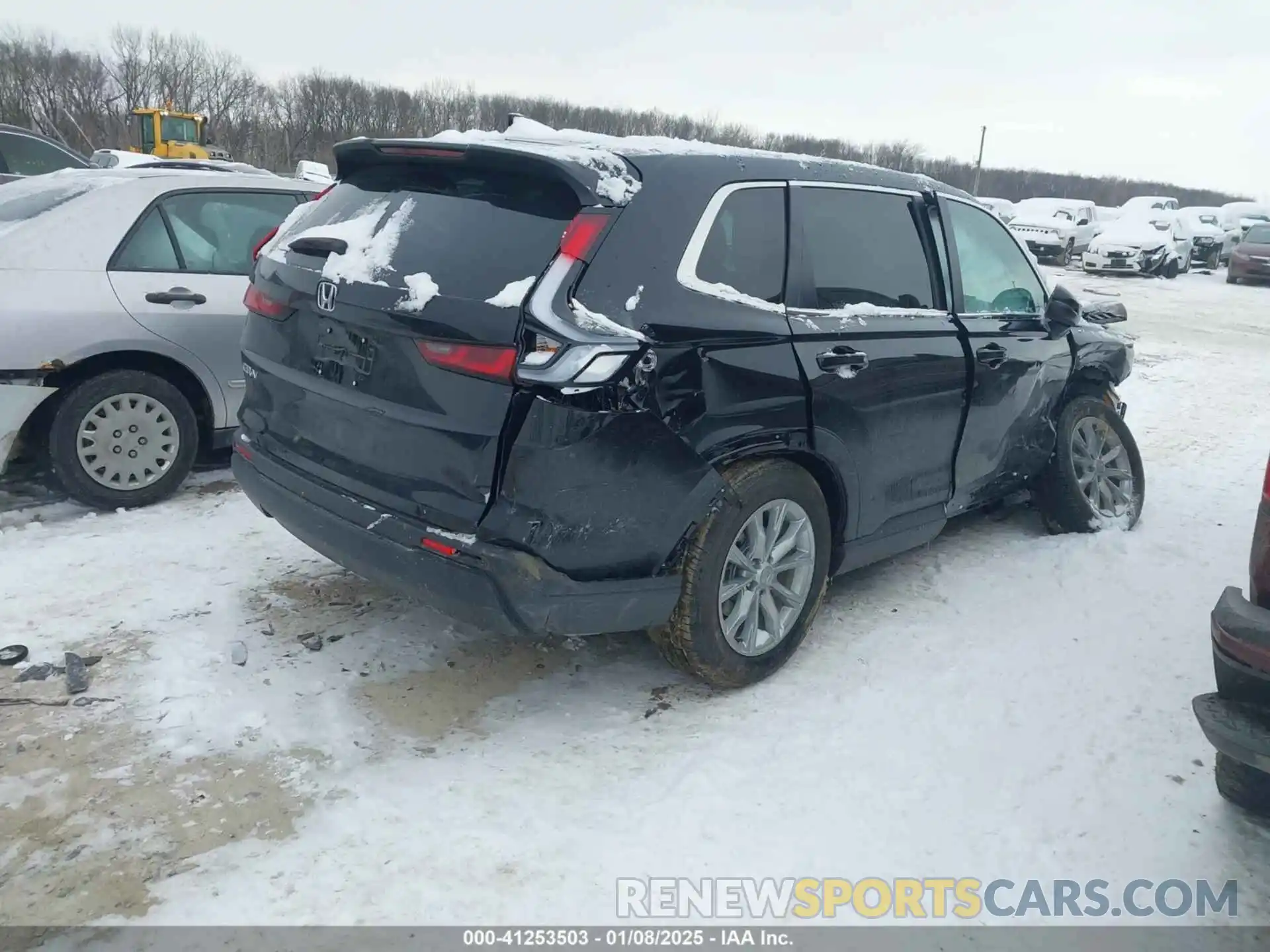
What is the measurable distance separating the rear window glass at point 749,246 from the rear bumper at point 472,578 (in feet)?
3.41

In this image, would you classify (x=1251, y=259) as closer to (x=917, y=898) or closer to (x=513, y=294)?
(x=917, y=898)

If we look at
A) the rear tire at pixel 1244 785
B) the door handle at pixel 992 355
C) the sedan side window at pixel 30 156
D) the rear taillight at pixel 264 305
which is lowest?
the rear tire at pixel 1244 785

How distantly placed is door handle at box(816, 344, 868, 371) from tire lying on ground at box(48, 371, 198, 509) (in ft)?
11.2

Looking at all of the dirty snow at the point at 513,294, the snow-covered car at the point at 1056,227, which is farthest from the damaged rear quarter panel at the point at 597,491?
the snow-covered car at the point at 1056,227

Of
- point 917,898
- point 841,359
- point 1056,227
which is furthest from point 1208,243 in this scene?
point 917,898

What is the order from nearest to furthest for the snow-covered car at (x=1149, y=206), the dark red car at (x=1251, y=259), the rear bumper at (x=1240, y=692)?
the rear bumper at (x=1240, y=692) → the dark red car at (x=1251, y=259) → the snow-covered car at (x=1149, y=206)

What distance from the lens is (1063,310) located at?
4789 millimetres

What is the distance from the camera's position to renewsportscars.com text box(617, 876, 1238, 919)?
2547mm

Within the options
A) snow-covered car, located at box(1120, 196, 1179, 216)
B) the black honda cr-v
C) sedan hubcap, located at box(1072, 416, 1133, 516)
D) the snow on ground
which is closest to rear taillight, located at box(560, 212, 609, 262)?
the black honda cr-v

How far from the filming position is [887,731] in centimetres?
335

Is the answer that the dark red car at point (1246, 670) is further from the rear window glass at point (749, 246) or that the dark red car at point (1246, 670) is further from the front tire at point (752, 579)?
the rear window glass at point (749, 246)

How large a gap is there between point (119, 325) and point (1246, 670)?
16.1 feet

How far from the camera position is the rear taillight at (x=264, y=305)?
11.2 feet

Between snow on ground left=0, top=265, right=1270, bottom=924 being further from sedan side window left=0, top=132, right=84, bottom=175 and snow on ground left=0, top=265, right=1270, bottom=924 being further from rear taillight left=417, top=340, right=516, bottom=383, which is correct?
sedan side window left=0, top=132, right=84, bottom=175
